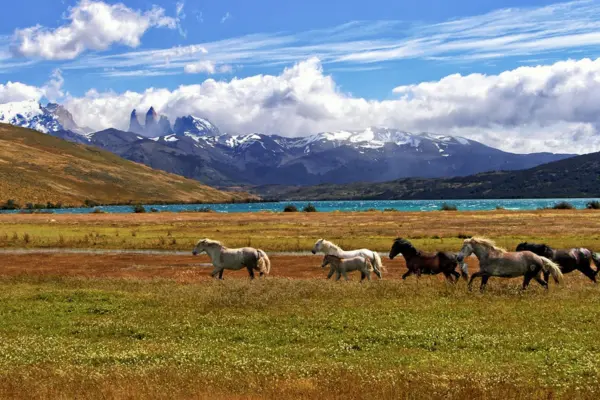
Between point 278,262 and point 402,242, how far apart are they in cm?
1682

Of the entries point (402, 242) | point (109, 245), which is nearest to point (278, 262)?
point (402, 242)

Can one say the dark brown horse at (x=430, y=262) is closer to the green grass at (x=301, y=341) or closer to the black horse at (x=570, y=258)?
the green grass at (x=301, y=341)

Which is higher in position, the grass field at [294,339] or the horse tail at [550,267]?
the horse tail at [550,267]

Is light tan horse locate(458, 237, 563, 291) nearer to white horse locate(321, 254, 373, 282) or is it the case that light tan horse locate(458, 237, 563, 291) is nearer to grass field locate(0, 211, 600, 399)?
grass field locate(0, 211, 600, 399)

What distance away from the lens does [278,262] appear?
147 ft

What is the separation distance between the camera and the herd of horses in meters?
24.0

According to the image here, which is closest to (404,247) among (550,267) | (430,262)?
(430,262)

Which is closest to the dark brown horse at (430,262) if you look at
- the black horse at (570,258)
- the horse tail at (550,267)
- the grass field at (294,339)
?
the grass field at (294,339)

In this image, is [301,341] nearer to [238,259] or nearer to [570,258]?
[238,259]

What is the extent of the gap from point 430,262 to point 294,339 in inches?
525

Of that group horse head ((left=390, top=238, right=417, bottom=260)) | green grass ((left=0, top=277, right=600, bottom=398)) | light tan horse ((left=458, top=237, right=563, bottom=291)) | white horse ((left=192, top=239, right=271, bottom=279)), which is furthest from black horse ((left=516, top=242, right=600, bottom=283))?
white horse ((left=192, top=239, right=271, bottom=279))

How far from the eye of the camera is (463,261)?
26922 millimetres

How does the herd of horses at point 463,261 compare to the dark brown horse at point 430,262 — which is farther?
the dark brown horse at point 430,262

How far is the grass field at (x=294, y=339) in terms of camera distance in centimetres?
1173
